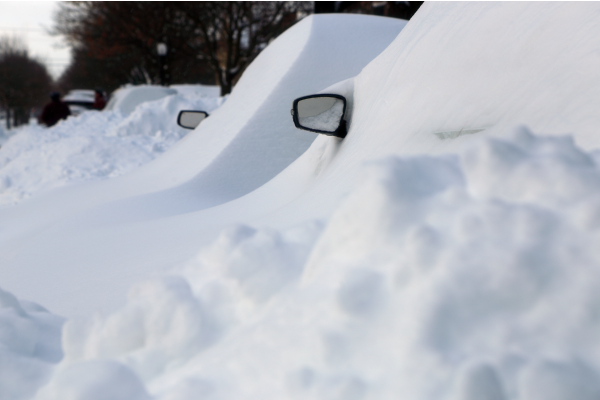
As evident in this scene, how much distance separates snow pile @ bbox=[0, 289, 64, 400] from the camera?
3.73ft

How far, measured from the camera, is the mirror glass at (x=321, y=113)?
8.40 feet

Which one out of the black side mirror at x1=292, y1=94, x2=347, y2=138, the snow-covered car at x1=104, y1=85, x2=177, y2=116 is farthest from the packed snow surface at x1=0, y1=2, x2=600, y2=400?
the snow-covered car at x1=104, y1=85, x2=177, y2=116

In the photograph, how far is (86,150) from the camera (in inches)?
304

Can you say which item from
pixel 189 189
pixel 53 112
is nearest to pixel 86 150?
pixel 189 189

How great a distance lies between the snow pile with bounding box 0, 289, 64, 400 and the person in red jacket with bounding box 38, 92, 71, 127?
13.0 metres

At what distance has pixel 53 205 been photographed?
3502 millimetres

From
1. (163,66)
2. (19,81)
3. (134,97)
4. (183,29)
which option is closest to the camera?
(134,97)

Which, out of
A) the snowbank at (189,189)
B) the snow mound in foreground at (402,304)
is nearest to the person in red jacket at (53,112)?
the snowbank at (189,189)

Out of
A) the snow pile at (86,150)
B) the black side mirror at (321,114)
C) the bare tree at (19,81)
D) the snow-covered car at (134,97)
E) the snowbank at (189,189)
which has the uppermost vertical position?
the black side mirror at (321,114)

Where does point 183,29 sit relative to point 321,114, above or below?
below

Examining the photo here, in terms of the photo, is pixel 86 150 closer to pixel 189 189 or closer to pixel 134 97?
pixel 189 189

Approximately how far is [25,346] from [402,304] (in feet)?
3.28

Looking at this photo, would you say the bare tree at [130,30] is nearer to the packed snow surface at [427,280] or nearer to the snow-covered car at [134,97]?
the snow-covered car at [134,97]

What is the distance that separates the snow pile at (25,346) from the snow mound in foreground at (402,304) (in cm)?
9
